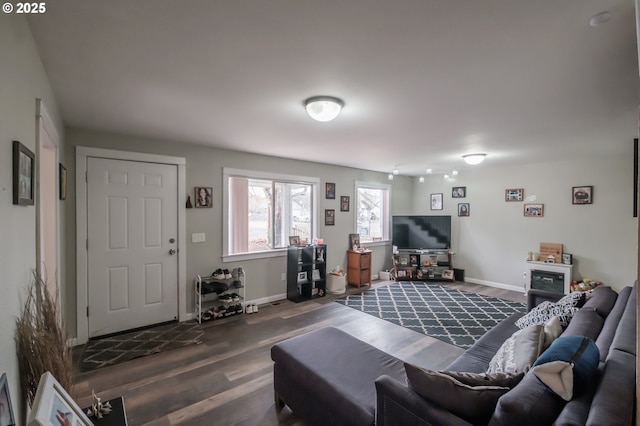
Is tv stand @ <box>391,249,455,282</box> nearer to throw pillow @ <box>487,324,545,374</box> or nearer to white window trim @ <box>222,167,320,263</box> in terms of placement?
white window trim @ <box>222,167,320,263</box>

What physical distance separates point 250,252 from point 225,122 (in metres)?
2.17

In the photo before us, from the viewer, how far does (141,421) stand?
2.01 meters

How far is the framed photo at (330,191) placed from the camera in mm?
5430

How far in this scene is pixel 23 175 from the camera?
137 cm

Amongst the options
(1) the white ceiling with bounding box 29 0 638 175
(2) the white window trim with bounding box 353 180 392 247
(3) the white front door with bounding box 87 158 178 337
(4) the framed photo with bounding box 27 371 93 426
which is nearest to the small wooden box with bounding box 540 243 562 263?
(1) the white ceiling with bounding box 29 0 638 175

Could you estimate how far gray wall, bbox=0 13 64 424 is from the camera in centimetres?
113

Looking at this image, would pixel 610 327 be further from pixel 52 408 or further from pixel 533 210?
pixel 533 210

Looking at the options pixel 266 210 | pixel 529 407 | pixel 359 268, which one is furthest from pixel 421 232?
pixel 529 407

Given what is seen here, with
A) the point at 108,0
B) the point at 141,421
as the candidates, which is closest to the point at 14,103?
the point at 108,0

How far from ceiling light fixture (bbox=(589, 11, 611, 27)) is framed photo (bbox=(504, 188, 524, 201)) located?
185 inches

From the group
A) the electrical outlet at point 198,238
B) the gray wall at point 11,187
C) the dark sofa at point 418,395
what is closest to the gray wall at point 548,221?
the dark sofa at point 418,395

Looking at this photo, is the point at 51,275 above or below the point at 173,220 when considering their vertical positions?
below

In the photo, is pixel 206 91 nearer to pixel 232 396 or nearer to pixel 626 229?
pixel 232 396

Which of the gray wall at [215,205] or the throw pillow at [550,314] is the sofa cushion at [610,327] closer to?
the throw pillow at [550,314]
